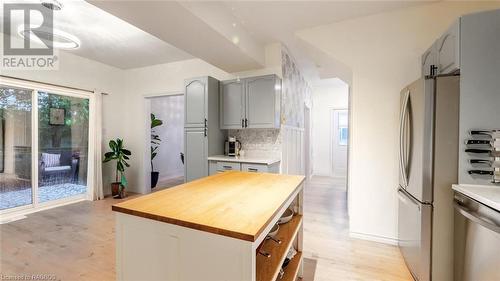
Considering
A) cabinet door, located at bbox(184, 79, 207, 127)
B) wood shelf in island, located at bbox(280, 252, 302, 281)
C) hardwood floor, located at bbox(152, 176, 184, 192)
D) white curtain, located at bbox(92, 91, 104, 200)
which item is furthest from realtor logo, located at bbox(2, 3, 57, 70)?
wood shelf in island, located at bbox(280, 252, 302, 281)

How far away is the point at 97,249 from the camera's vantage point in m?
2.38

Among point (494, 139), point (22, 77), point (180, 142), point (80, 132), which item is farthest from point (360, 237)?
point (180, 142)

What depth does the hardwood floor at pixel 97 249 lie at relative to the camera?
198cm

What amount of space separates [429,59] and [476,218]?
5.21 feet

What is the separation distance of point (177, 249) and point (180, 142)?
6.34m

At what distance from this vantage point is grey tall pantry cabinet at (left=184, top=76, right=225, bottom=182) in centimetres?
341

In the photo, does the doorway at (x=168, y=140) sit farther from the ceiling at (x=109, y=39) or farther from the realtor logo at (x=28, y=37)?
the realtor logo at (x=28, y=37)

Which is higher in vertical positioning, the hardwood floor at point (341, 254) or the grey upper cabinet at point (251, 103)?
the grey upper cabinet at point (251, 103)

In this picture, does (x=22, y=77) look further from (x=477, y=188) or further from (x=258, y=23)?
(x=477, y=188)

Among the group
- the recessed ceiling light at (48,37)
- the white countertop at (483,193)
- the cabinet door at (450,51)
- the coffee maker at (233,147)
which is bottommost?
the white countertop at (483,193)

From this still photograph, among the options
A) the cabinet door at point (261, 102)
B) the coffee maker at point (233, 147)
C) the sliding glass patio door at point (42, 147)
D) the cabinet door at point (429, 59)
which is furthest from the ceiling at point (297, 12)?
the sliding glass patio door at point (42, 147)

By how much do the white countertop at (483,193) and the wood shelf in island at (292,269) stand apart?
4.04 feet

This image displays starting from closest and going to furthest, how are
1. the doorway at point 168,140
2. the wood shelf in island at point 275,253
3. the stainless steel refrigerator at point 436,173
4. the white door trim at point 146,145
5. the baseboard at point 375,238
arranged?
the wood shelf in island at point 275,253 → the stainless steel refrigerator at point 436,173 → the baseboard at point 375,238 → the white door trim at point 146,145 → the doorway at point 168,140

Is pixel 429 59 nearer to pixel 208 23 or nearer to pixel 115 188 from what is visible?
pixel 208 23
